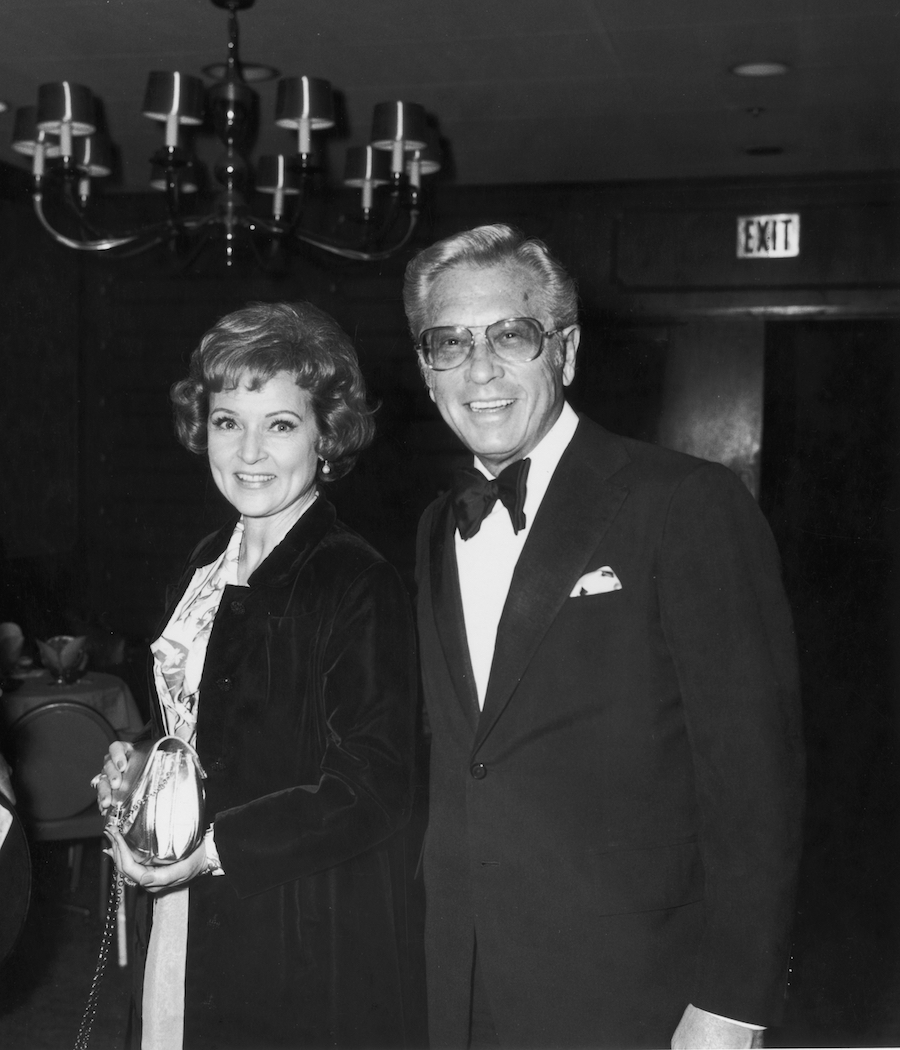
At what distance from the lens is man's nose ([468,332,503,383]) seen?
56.3 inches

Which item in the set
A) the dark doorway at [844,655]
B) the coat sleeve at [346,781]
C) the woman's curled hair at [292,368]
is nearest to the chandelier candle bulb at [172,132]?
the woman's curled hair at [292,368]

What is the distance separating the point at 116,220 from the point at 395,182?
260cm

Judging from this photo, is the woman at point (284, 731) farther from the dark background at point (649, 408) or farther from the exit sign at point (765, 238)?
the exit sign at point (765, 238)

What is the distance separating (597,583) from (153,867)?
0.72m

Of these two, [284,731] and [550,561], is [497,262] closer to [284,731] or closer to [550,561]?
[550,561]

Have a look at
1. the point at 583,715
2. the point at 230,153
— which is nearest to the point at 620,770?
the point at 583,715

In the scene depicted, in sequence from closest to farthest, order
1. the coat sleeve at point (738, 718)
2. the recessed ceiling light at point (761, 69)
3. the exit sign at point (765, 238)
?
the coat sleeve at point (738, 718) → the recessed ceiling light at point (761, 69) → the exit sign at point (765, 238)

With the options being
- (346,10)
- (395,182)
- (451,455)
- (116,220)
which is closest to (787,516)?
(451,455)

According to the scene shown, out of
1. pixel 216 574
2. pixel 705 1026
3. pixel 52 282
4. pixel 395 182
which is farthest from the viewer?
pixel 52 282

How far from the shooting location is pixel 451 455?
4.80 m

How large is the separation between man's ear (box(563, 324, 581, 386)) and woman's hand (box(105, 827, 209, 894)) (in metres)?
0.84

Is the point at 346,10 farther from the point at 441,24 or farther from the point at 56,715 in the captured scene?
the point at 56,715

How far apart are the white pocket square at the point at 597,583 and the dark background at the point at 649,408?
6.99 ft

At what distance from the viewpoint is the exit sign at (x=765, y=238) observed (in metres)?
4.84
